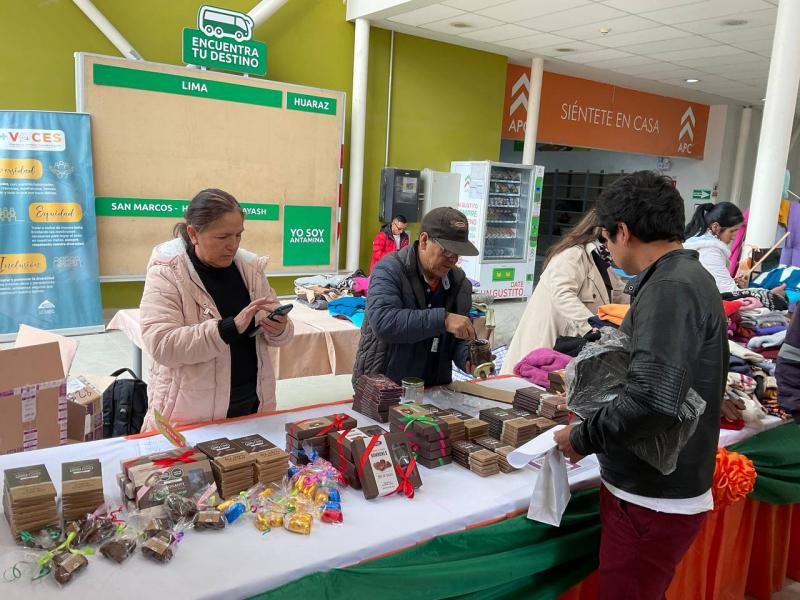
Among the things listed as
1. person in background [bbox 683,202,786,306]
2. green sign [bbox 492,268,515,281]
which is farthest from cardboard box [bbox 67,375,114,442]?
green sign [bbox 492,268,515,281]

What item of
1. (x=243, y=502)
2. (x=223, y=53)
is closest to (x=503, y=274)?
(x=223, y=53)

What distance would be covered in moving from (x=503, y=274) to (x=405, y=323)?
23.8ft

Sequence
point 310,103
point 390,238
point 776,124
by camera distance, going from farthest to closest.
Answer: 1. point 390,238
2. point 310,103
3. point 776,124

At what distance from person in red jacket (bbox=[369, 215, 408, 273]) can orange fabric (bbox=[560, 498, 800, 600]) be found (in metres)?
5.75

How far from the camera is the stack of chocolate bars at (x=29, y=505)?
136 centimetres

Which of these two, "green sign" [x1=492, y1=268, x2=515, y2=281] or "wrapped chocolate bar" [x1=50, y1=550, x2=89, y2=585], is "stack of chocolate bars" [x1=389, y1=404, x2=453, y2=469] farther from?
"green sign" [x1=492, y1=268, x2=515, y2=281]

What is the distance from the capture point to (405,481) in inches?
66.7

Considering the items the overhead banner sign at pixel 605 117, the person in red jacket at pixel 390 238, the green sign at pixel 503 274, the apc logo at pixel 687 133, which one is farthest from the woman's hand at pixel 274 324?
the apc logo at pixel 687 133

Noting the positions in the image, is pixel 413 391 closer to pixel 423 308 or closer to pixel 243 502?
pixel 423 308

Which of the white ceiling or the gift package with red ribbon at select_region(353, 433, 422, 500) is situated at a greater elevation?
the white ceiling

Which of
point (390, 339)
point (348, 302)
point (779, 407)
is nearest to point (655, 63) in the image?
point (348, 302)

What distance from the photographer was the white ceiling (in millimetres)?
6594

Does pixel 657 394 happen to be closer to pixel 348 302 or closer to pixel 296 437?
pixel 296 437

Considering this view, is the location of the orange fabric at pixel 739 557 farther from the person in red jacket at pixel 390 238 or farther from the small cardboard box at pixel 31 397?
the person in red jacket at pixel 390 238
